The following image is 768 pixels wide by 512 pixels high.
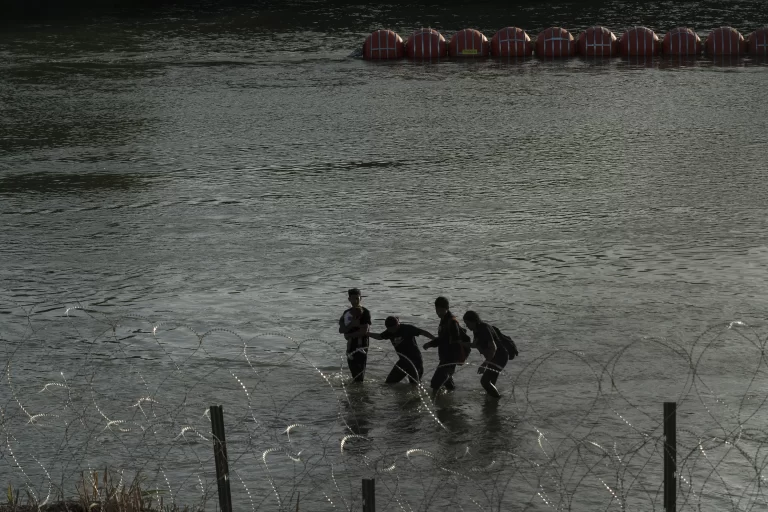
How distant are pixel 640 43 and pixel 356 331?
30.8 metres

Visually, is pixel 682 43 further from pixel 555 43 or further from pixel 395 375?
pixel 395 375

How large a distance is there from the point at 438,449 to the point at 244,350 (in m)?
3.75

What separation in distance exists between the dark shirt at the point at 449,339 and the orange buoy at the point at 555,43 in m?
30.5

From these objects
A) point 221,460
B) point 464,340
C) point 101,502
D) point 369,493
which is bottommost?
point 101,502

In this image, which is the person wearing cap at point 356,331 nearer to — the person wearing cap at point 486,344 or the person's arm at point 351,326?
the person's arm at point 351,326

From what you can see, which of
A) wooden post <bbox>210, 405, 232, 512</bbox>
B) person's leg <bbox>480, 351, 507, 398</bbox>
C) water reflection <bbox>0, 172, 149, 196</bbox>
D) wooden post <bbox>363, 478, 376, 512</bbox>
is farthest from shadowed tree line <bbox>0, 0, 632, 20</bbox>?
wooden post <bbox>363, 478, 376, 512</bbox>

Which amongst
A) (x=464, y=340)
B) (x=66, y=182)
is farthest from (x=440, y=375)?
(x=66, y=182)

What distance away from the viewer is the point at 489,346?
12.2m

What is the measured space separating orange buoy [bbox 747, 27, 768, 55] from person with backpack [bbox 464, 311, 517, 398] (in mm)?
31141

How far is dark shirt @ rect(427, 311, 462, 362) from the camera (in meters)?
12.4

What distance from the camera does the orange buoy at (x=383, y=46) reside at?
138ft

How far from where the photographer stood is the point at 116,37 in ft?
160

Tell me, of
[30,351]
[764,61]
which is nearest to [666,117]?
[764,61]

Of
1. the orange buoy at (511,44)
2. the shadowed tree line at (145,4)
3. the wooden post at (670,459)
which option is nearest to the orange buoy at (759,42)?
the orange buoy at (511,44)
